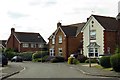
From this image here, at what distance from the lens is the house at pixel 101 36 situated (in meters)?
54.5

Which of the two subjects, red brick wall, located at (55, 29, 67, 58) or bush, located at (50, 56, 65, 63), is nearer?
bush, located at (50, 56, 65, 63)

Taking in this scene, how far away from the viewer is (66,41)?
62.7m

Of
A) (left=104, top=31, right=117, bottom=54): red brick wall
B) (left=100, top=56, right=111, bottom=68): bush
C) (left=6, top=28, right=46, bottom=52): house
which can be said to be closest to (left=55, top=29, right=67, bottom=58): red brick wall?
(left=104, top=31, right=117, bottom=54): red brick wall

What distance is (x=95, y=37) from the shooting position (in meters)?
56.3

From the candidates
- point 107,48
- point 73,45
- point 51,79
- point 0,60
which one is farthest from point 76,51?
point 51,79

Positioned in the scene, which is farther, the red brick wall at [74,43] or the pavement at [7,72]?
the red brick wall at [74,43]

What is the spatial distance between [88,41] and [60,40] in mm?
8696

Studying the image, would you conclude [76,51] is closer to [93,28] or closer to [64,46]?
[64,46]

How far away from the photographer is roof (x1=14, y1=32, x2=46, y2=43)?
87.4m

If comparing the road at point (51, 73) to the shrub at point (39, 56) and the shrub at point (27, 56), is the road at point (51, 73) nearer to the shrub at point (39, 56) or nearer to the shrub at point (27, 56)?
the shrub at point (39, 56)

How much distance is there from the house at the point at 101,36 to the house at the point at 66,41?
5.74m

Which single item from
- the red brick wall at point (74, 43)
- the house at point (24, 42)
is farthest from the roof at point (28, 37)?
the red brick wall at point (74, 43)

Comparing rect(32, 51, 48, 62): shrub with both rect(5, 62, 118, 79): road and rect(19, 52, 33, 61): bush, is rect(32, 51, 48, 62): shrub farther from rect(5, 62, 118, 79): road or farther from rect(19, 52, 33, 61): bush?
rect(5, 62, 118, 79): road

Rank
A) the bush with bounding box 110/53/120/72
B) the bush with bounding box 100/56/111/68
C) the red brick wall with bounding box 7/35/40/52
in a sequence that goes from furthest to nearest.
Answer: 1. the red brick wall with bounding box 7/35/40/52
2. the bush with bounding box 100/56/111/68
3. the bush with bounding box 110/53/120/72
